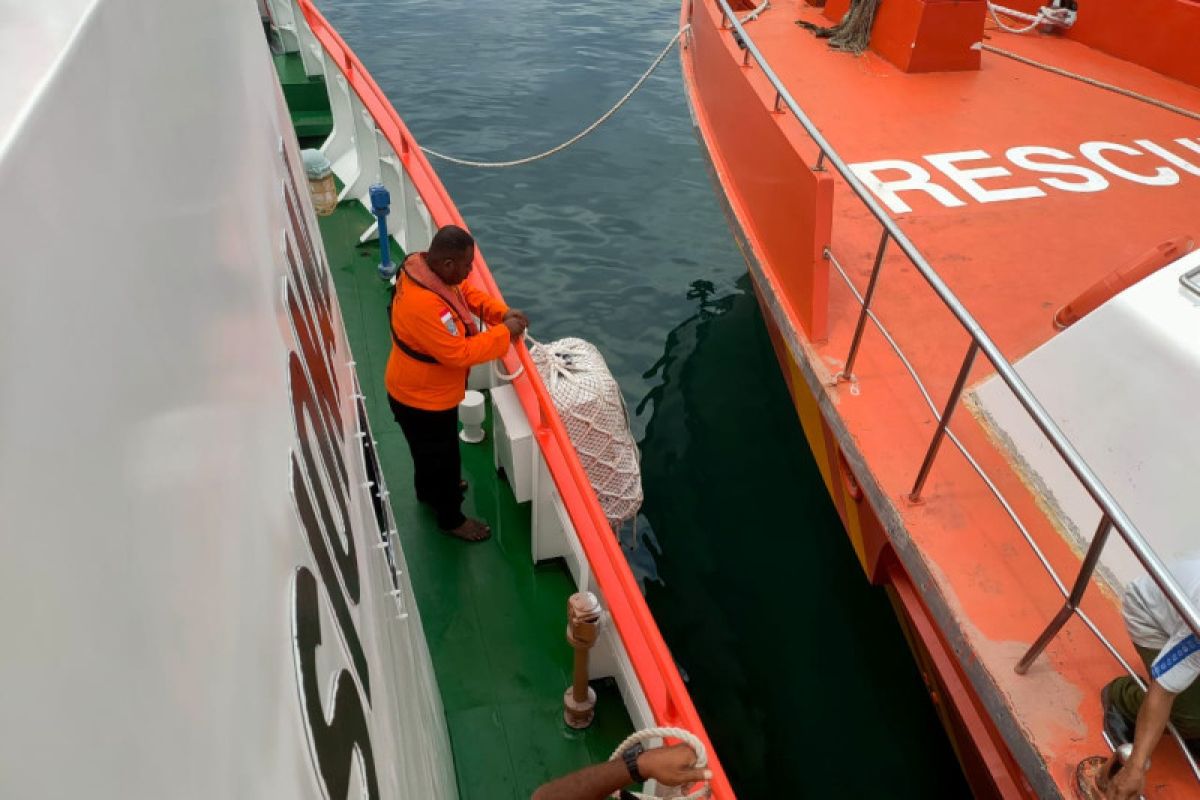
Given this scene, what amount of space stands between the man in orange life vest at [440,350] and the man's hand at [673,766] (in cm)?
165

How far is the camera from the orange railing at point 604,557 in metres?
2.43

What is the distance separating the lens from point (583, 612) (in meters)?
2.83

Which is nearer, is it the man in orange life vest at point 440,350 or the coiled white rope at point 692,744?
the coiled white rope at point 692,744

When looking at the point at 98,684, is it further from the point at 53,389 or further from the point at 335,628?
the point at 335,628

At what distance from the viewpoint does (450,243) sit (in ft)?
10.2

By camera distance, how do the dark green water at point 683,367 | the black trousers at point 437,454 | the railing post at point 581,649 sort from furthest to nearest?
the dark green water at point 683,367, the black trousers at point 437,454, the railing post at point 581,649

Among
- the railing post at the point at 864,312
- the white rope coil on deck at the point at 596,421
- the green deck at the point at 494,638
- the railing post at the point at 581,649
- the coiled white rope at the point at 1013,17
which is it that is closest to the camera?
the railing post at the point at 581,649

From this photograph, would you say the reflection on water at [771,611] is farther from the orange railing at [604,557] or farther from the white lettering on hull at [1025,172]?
the white lettering on hull at [1025,172]

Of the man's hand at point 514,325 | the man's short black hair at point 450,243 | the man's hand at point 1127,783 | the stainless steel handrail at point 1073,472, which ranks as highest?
the man's short black hair at point 450,243

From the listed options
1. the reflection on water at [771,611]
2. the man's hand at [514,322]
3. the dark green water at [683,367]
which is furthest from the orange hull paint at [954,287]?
the man's hand at [514,322]

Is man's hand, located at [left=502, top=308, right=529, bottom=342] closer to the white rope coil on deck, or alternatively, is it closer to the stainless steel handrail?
the white rope coil on deck

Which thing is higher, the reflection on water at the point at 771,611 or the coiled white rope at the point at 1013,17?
the coiled white rope at the point at 1013,17

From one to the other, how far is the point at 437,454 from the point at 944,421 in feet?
6.50

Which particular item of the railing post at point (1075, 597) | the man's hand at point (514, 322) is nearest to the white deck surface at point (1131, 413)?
the railing post at point (1075, 597)
